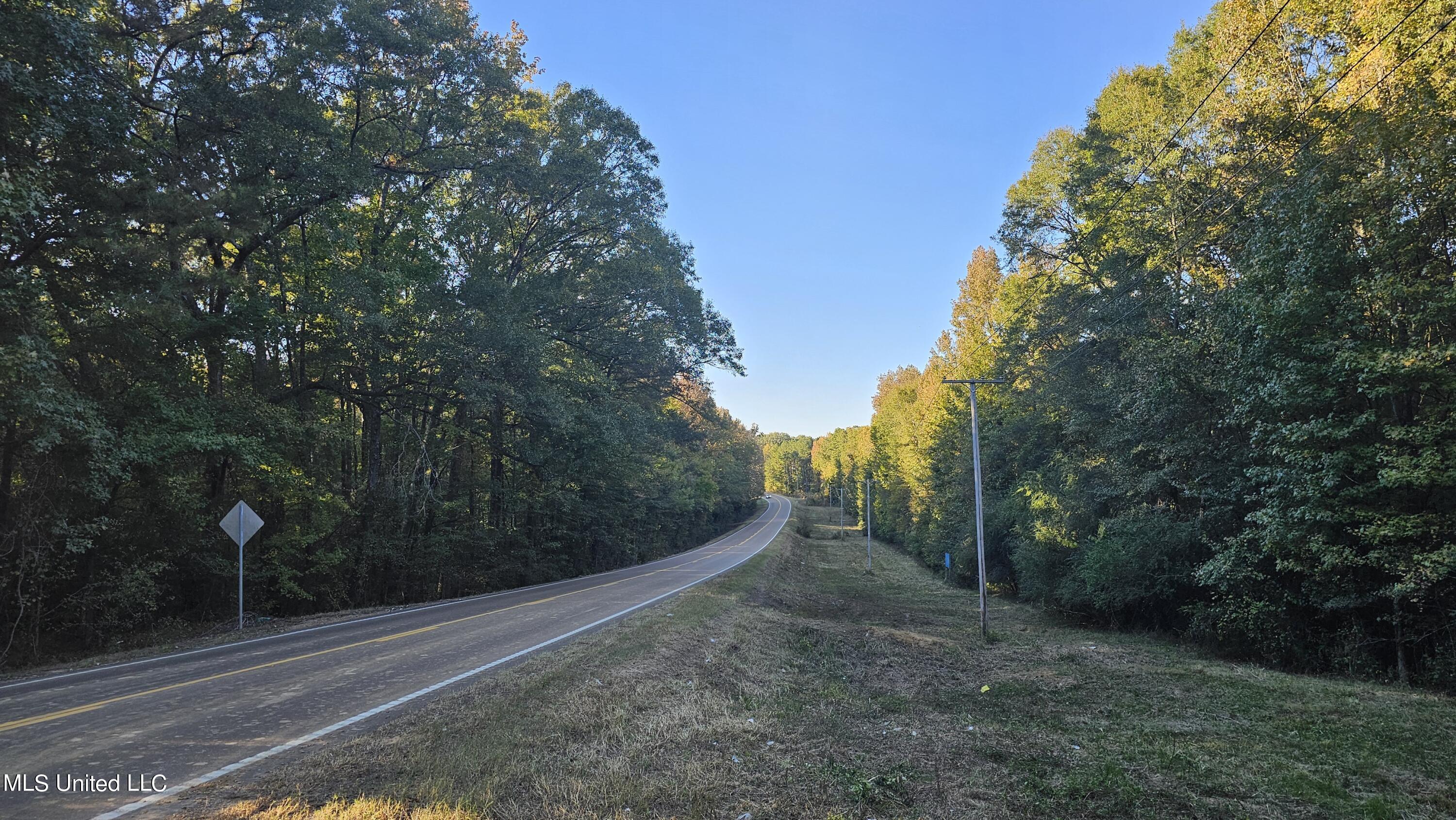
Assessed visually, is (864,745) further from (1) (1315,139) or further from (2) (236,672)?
(1) (1315,139)

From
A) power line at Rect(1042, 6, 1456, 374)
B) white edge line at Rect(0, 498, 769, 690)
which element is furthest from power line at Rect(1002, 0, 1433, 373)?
white edge line at Rect(0, 498, 769, 690)

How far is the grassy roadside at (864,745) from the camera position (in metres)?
4.74

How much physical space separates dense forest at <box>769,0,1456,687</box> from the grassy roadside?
1967mm

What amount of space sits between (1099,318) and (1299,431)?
25.0 feet

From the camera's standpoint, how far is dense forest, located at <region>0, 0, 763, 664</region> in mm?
10414

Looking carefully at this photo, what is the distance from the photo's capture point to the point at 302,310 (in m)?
15.4

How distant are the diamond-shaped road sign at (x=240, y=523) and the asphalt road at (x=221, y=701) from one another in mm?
2523

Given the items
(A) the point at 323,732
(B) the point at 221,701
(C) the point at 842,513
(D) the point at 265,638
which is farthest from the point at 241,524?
(C) the point at 842,513

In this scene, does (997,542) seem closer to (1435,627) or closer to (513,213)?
(1435,627)

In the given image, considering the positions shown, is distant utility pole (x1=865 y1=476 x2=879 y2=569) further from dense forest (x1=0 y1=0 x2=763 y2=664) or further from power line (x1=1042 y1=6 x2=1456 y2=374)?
power line (x1=1042 y1=6 x2=1456 y2=374)

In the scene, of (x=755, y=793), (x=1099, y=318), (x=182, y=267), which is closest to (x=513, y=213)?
(x=182, y=267)

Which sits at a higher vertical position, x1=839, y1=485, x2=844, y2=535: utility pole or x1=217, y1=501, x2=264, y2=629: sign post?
x1=217, y1=501, x2=264, y2=629: sign post

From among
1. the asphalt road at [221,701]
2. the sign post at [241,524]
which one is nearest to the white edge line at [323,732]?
the asphalt road at [221,701]

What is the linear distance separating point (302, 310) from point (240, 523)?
5673 millimetres
